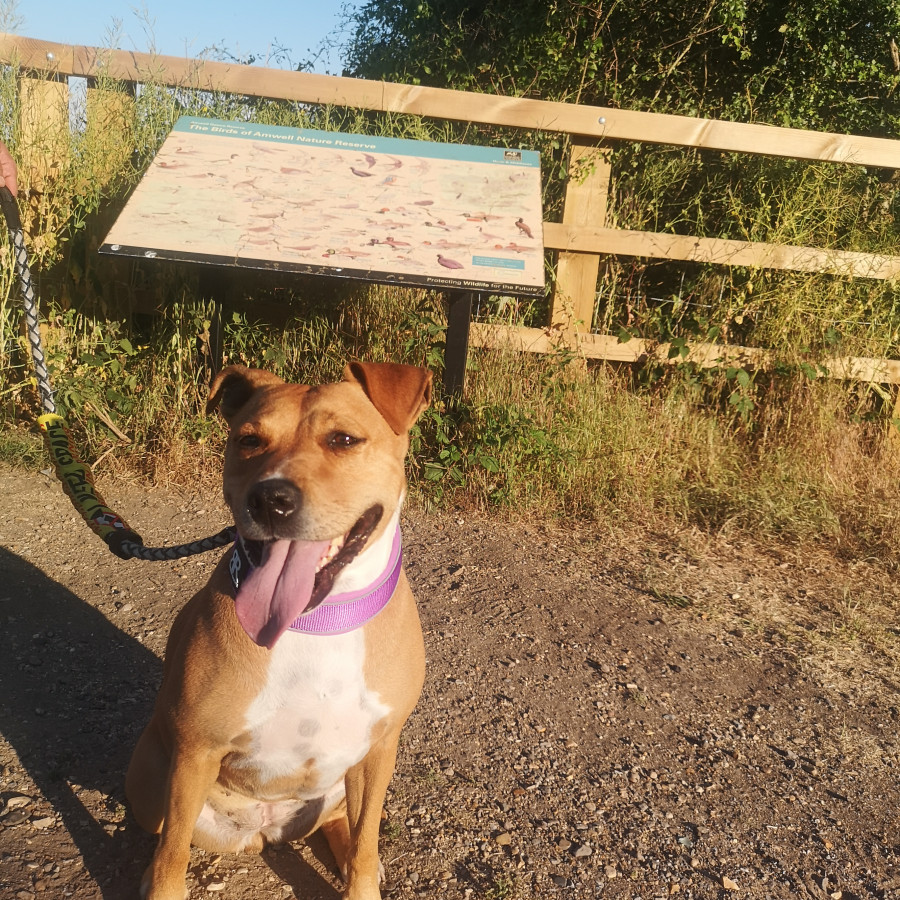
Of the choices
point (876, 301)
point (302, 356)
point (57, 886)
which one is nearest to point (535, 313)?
point (302, 356)

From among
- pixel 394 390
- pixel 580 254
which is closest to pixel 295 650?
pixel 394 390

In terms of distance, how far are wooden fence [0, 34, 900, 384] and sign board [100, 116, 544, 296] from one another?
0.54m

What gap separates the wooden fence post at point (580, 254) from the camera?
5.69 m

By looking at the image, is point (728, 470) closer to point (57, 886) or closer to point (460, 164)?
point (460, 164)

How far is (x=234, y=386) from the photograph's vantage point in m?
2.78

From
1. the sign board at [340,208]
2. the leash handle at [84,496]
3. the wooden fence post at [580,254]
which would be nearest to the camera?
the leash handle at [84,496]

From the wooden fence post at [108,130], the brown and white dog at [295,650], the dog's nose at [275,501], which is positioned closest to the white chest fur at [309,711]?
the brown and white dog at [295,650]

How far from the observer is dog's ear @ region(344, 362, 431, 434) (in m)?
2.57

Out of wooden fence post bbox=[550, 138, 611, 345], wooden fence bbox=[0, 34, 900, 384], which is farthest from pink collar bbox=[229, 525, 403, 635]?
wooden fence post bbox=[550, 138, 611, 345]

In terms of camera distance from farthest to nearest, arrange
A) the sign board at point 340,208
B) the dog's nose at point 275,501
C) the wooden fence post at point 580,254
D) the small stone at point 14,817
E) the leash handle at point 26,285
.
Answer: the wooden fence post at point 580,254 → the sign board at point 340,208 → the leash handle at point 26,285 → the small stone at point 14,817 → the dog's nose at point 275,501

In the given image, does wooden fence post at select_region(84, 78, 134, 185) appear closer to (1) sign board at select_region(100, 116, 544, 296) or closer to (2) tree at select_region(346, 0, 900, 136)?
(1) sign board at select_region(100, 116, 544, 296)

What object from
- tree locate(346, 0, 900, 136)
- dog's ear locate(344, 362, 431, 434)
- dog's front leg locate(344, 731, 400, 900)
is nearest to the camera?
dog's front leg locate(344, 731, 400, 900)

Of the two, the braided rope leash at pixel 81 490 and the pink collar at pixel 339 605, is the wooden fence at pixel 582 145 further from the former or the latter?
the pink collar at pixel 339 605

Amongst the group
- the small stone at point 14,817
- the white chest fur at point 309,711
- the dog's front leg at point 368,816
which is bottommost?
the small stone at point 14,817
